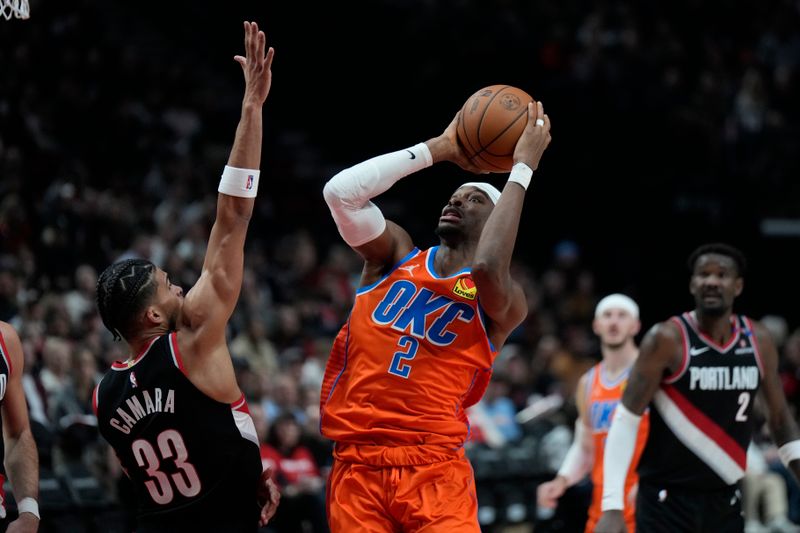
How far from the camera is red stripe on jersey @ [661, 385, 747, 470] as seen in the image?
6215mm

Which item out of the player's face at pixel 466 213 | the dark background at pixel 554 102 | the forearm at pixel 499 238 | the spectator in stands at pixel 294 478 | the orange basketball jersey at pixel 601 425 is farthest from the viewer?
the dark background at pixel 554 102

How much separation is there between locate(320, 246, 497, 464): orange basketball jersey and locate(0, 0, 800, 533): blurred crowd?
152 inches

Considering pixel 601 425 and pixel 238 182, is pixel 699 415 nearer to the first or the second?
pixel 601 425

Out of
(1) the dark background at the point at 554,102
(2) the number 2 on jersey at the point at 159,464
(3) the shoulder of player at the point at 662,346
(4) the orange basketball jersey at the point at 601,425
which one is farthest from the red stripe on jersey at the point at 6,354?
(1) the dark background at the point at 554,102

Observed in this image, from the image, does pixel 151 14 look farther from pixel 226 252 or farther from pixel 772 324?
pixel 226 252

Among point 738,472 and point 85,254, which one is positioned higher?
point 85,254

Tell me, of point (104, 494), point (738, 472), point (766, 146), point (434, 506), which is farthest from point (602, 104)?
point (434, 506)

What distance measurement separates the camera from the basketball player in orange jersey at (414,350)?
485 cm

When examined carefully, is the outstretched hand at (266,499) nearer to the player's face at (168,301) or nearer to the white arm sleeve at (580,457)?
the player's face at (168,301)

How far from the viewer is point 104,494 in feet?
30.4

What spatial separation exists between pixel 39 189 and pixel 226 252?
320 inches

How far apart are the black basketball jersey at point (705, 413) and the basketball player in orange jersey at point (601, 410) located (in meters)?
0.99

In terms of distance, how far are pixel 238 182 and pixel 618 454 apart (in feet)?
9.21

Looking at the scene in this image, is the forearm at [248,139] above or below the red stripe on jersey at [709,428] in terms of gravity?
above
